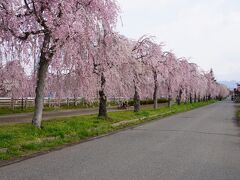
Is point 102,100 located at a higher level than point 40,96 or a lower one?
lower

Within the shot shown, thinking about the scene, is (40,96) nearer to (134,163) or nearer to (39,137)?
(39,137)

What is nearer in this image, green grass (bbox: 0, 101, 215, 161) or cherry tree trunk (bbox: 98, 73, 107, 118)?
green grass (bbox: 0, 101, 215, 161)

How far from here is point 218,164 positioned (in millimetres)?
9805

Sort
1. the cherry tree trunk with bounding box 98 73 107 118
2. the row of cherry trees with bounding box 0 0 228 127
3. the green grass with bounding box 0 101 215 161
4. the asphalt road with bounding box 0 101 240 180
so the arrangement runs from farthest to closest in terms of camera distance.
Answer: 1. the cherry tree trunk with bounding box 98 73 107 118
2. the row of cherry trees with bounding box 0 0 228 127
3. the green grass with bounding box 0 101 215 161
4. the asphalt road with bounding box 0 101 240 180

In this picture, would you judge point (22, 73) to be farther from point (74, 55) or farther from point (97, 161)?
point (97, 161)

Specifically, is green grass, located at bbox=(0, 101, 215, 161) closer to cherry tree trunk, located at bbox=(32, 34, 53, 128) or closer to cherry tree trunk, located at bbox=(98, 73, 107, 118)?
cherry tree trunk, located at bbox=(32, 34, 53, 128)

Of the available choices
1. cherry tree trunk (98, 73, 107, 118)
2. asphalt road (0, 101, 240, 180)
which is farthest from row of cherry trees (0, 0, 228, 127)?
asphalt road (0, 101, 240, 180)

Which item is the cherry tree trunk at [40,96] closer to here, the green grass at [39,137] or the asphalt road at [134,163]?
the green grass at [39,137]

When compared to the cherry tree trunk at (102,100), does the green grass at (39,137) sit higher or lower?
lower

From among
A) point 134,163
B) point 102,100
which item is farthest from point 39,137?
point 102,100

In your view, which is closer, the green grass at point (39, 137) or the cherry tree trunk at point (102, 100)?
the green grass at point (39, 137)

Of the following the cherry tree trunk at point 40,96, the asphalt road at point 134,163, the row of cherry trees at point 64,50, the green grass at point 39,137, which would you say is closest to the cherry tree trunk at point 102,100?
the row of cherry trees at point 64,50

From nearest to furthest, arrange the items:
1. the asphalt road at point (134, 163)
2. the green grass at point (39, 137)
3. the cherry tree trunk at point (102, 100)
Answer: the asphalt road at point (134, 163), the green grass at point (39, 137), the cherry tree trunk at point (102, 100)

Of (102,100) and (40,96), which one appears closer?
(40,96)
